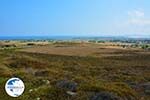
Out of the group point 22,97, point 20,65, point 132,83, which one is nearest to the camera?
point 22,97

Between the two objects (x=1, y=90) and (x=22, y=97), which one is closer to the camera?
(x=22, y=97)

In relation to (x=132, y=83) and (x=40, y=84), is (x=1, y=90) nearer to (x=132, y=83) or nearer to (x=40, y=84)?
(x=40, y=84)

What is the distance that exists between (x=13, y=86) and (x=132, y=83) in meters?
13.9

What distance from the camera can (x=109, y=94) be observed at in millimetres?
16875

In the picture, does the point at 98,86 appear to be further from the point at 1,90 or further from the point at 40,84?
the point at 1,90

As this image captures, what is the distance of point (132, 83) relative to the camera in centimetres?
2570

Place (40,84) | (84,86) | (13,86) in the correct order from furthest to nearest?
(40,84) < (84,86) < (13,86)

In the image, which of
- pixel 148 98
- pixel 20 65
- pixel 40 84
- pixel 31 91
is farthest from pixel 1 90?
pixel 20 65

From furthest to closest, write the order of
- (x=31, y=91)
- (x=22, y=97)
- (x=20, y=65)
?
(x=20, y=65) < (x=31, y=91) < (x=22, y=97)

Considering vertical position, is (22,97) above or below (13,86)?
below

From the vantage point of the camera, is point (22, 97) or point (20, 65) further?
point (20, 65)

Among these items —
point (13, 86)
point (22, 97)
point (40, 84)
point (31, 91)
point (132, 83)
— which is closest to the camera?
point (13, 86)

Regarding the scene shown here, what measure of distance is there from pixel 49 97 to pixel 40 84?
3322 mm

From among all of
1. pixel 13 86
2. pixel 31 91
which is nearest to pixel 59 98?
pixel 31 91
